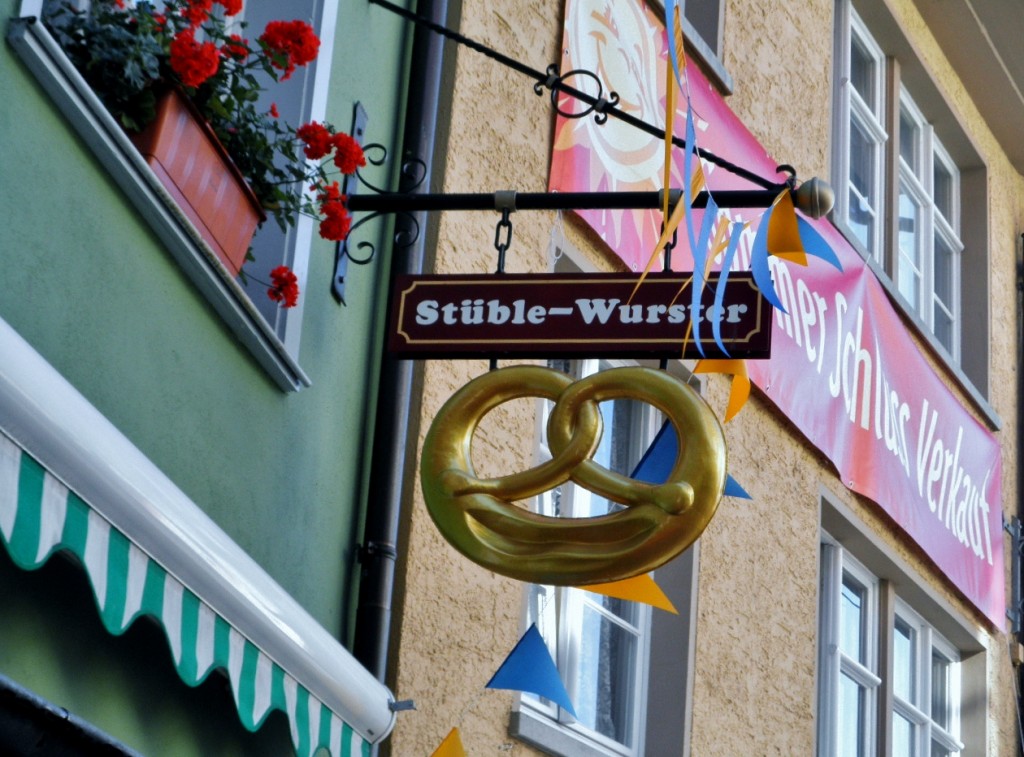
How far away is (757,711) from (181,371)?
12.8 ft

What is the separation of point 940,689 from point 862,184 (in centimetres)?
303

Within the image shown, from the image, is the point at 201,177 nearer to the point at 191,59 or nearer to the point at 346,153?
the point at 191,59

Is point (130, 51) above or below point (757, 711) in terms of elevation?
above

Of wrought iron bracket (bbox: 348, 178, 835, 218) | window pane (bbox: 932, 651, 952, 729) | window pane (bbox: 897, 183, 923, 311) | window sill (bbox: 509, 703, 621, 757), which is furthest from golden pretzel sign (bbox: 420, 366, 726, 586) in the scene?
window pane (bbox: 897, 183, 923, 311)

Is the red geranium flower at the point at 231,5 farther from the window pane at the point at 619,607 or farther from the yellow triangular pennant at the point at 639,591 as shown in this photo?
the window pane at the point at 619,607

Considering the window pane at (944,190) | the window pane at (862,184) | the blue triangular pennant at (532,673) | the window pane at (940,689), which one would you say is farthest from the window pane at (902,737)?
the blue triangular pennant at (532,673)

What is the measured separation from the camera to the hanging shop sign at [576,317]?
458 cm

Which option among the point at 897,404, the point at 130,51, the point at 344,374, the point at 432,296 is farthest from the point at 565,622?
the point at 897,404

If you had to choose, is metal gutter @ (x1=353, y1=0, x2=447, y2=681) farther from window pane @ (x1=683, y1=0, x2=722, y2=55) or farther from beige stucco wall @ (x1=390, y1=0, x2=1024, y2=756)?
window pane @ (x1=683, y1=0, x2=722, y2=55)

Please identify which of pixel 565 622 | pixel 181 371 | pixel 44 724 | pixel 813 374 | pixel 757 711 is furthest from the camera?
pixel 813 374

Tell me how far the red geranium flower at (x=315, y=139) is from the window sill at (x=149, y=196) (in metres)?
0.46

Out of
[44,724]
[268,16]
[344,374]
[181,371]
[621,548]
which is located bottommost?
[44,724]

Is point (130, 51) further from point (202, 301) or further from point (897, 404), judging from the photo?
point (897, 404)

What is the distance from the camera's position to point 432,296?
15.9 ft
